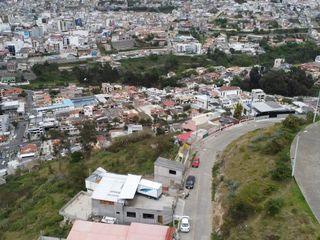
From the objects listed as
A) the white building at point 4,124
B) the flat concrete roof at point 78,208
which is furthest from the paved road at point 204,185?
the white building at point 4,124

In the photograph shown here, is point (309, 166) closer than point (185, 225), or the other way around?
point (185, 225)

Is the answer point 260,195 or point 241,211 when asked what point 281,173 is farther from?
point 241,211

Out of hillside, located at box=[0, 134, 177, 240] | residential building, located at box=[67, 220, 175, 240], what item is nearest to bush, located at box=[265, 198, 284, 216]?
residential building, located at box=[67, 220, 175, 240]

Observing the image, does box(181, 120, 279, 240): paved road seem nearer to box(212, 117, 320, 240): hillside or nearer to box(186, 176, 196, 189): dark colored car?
box(186, 176, 196, 189): dark colored car

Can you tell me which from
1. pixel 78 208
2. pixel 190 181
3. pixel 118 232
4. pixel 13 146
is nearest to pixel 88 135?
pixel 13 146

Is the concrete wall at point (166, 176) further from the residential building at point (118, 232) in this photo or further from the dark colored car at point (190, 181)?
the residential building at point (118, 232)

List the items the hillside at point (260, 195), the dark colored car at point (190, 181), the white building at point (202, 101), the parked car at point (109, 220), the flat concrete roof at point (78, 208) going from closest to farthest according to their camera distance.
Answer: the hillside at point (260, 195)
the parked car at point (109, 220)
the flat concrete roof at point (78, 208)
the dark colored car at point (190, 181)
the white building at point (202, 101)
